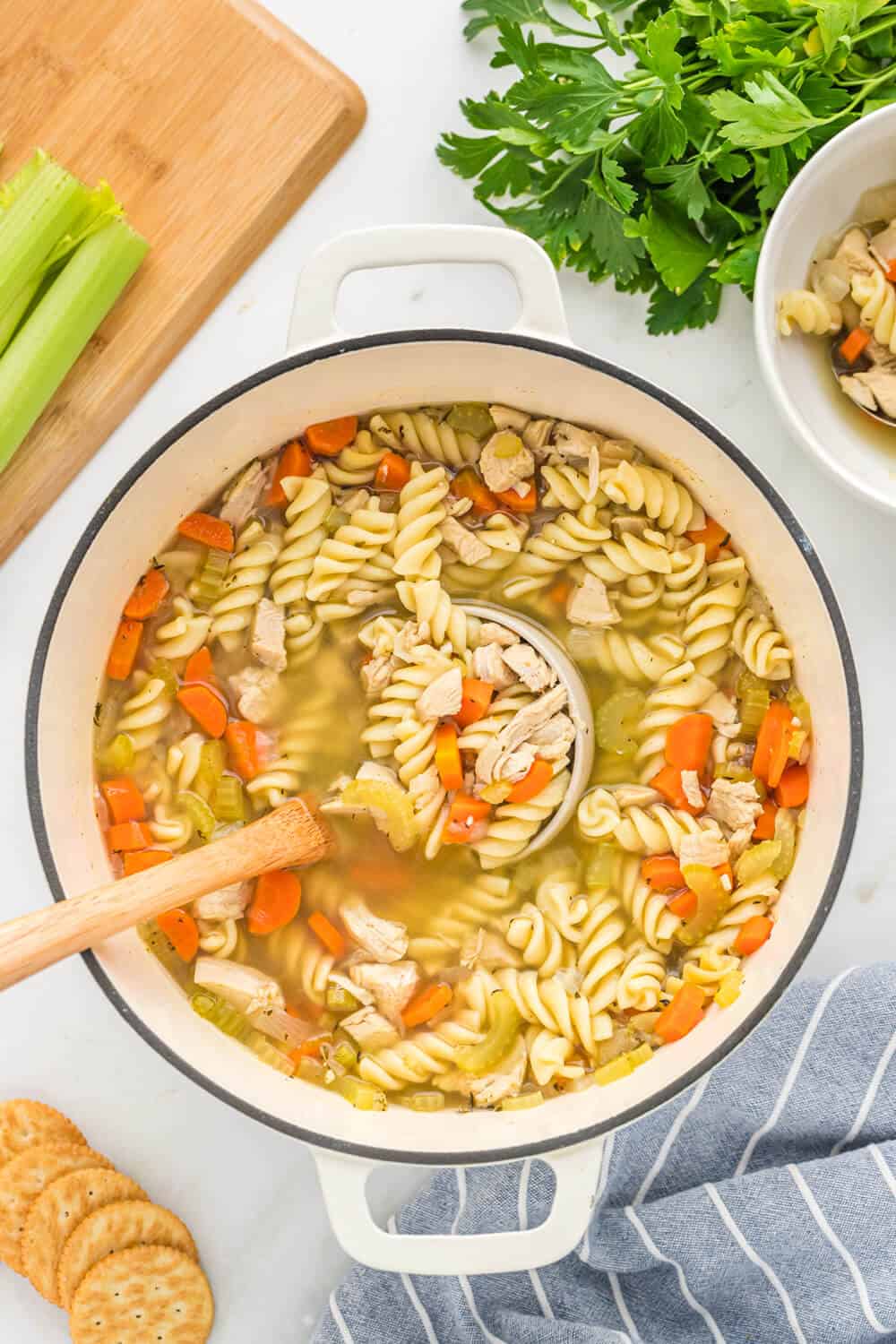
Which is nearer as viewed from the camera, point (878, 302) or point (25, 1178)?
point (878, 302)

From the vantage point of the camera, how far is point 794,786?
287 centimetres

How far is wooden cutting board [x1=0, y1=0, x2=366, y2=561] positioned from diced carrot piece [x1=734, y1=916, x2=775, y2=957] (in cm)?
193

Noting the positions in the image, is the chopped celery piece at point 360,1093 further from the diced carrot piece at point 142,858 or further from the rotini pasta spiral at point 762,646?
the rotini pasta spiral at point 762,646

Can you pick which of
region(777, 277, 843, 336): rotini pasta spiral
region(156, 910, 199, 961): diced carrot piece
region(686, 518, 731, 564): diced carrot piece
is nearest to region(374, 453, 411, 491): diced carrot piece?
region(686, 518, 731, 564): diced carrot piece

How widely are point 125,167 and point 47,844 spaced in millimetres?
1643

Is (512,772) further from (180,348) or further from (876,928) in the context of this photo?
(180,348)

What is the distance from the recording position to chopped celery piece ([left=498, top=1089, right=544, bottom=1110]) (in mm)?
→ 2863

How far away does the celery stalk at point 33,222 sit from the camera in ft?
9.60

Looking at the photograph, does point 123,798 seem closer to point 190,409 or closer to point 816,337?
point 190,409

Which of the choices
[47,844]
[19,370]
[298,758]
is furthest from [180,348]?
[47,844]

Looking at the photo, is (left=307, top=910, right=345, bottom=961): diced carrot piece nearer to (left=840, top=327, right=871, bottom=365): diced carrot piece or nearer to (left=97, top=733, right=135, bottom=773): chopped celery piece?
(left=97, top=733, right=135, bottom=773): chopped celery piece

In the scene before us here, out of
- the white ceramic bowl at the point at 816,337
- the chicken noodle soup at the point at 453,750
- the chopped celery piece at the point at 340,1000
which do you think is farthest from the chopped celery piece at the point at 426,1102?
the white ceramic bowl at the point at 816,337

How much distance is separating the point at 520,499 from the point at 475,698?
0.48 metres

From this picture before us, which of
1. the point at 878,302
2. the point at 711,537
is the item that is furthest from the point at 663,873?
the point at 878,302
